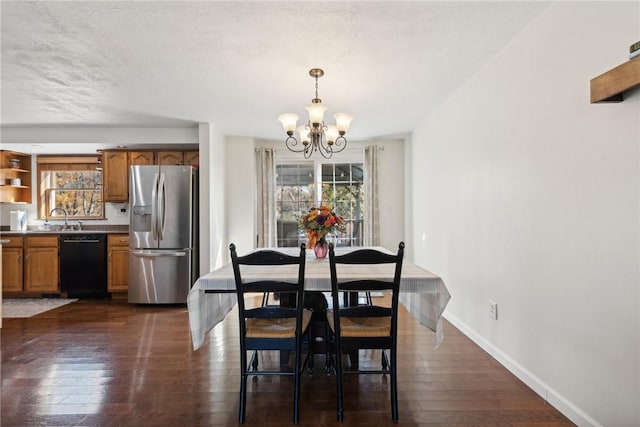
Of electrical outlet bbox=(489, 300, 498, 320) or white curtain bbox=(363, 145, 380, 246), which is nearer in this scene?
electrical outlet bbox=(489, 300, 498, 320)

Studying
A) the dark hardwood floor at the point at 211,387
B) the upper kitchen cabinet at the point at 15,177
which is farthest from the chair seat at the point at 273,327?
the upper kitchen cabinet at the point at 15,177

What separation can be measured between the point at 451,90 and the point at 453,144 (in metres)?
A: 0.53

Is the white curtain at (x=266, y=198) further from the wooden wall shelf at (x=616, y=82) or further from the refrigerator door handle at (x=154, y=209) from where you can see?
the wooden wall shelf at (x=616, y=82)

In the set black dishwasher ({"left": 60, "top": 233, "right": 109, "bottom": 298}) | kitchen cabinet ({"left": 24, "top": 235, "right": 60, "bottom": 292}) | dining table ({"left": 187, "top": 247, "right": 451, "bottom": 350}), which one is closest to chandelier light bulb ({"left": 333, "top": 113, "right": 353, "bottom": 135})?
dining table ({"left": 187, "top": 247, "right": 451, "bottom": 350})

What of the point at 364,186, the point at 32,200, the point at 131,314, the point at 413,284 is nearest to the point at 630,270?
the point at 413,284

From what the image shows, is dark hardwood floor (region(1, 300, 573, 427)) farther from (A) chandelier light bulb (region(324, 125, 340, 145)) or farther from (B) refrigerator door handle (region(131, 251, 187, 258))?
(A) chandelier light bulb (region(324, 125, 340, 145))

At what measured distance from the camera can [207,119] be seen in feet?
14.5

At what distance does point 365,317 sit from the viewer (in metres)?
2.15

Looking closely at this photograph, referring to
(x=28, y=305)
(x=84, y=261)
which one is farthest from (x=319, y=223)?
(x=28, y=305)

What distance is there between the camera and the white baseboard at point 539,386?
6.16 feet

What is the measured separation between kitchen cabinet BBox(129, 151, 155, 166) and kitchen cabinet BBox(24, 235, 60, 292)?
1.46 metres

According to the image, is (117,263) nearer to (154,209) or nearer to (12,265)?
(154,209)

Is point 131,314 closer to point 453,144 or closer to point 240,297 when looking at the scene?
point 240,297

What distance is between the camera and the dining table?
210 cm
